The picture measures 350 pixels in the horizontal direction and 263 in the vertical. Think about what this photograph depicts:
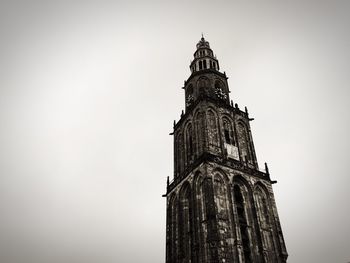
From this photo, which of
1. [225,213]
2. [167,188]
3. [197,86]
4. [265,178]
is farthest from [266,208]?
[197,86]

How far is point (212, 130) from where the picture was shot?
32562mm

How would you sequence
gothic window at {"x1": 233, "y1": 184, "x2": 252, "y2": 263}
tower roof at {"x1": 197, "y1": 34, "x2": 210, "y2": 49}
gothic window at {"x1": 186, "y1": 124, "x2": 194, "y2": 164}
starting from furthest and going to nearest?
1. tower roof at {"x1": 197, "y1": 34, "x2": 210, "y2": 49}
2. gothic window at {"x1": 186, "y1": 124, "x2": 194, "y2": 164}
3. gothic window at {"x1": 233, "y1": 184, "x2": 252, "y2": 263}

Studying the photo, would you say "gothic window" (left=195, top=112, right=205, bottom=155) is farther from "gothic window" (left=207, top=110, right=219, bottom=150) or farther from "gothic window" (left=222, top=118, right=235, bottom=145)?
"gothic window" (left=222, top=118, right=235, bottom=145)

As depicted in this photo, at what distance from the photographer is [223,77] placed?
4078cm

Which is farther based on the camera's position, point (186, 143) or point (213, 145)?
point (186, 143)

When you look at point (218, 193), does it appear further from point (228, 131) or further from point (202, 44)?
point (202, 44)

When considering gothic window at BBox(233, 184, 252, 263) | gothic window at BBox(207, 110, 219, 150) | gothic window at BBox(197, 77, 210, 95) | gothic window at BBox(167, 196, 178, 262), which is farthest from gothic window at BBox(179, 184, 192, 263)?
gothic window at BBox(197, 77, 210, 95)

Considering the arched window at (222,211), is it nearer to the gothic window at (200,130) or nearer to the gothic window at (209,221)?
the gothic window at (209,221)

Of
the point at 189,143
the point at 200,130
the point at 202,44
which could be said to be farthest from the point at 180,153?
the point at 202,44

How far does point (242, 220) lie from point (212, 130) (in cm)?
982

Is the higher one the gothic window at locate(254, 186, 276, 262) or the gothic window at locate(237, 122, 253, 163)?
the gothic window at locate(237, 122, 253, 163)

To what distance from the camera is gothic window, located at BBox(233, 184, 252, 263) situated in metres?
25.9

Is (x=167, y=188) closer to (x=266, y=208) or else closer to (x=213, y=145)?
(x=213, y=145)

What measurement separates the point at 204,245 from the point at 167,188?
33.5 ft
